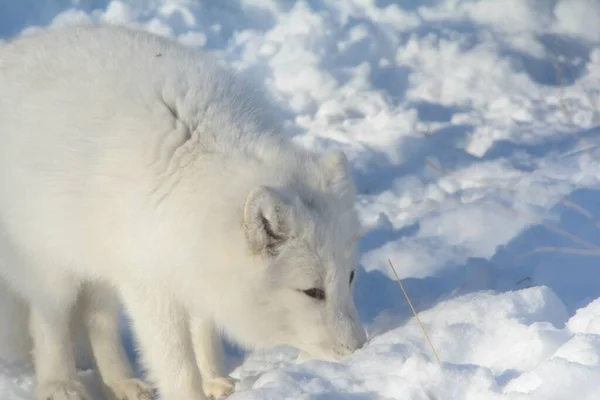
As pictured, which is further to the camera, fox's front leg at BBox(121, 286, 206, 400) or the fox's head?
fox's front leg at BBox(121, 286, 206, 400)

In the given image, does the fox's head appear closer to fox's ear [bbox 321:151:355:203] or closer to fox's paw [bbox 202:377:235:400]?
fox's ear [bbox 321:151:355:203]

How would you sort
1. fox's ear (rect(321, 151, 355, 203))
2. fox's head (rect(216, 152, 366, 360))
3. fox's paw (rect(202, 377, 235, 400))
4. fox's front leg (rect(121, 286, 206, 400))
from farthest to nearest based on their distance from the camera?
1. fox's paw (rect(202, 377, 235, 400))
2. fox's front leg (rect(121, 286, 206, 400))
3. fox's ear (rect(321, 151, 355, 203))
4. fox's head (rect(216, 152, 366, 360))

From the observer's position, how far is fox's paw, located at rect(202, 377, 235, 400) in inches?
139

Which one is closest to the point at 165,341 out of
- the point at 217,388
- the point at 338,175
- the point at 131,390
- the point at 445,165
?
the point at 217,388

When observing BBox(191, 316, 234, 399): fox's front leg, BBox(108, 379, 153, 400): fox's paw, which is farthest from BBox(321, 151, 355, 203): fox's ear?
BBox(108, 379, 153, 400): fox's paw

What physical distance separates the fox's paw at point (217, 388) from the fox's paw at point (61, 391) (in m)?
0.54

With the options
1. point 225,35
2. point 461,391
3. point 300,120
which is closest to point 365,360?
point 461,391

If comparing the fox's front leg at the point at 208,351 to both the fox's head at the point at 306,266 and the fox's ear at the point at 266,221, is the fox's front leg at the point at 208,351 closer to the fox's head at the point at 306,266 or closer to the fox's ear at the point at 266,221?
the fox's head at the point at 306,266

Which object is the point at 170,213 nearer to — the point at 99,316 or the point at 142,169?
the point at 142,169

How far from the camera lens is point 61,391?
3.43 metres

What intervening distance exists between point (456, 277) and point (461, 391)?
5.92 ft

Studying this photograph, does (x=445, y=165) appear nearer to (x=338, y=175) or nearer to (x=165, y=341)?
(x=338, y=175)

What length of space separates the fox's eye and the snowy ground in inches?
9.7

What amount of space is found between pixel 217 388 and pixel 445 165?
2.48 meters
